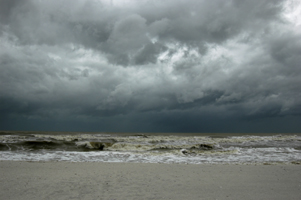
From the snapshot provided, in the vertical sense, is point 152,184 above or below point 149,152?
above

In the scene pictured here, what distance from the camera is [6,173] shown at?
27.8ft

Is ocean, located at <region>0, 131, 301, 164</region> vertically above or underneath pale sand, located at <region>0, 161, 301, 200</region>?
underneath

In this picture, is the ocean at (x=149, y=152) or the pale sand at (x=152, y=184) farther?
the ocean at (x=149, y=152)

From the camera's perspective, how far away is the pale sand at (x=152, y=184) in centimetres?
580

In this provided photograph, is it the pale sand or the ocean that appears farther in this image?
the ocean

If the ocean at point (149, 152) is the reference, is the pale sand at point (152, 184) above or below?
above

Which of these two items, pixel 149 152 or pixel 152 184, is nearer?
pixel 152 184

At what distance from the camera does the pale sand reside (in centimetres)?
580

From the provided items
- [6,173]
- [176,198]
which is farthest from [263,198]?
[6,173]

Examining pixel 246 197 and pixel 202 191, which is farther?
pixel 202 191

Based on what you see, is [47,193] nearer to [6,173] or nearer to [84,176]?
[84,176]

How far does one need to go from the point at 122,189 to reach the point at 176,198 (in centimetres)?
179

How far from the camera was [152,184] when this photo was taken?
6.94 meters

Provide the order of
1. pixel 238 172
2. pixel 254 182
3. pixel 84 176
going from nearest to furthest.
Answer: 1. pixel 254 182
2. pixel 84 176
3. pixel 238 172
